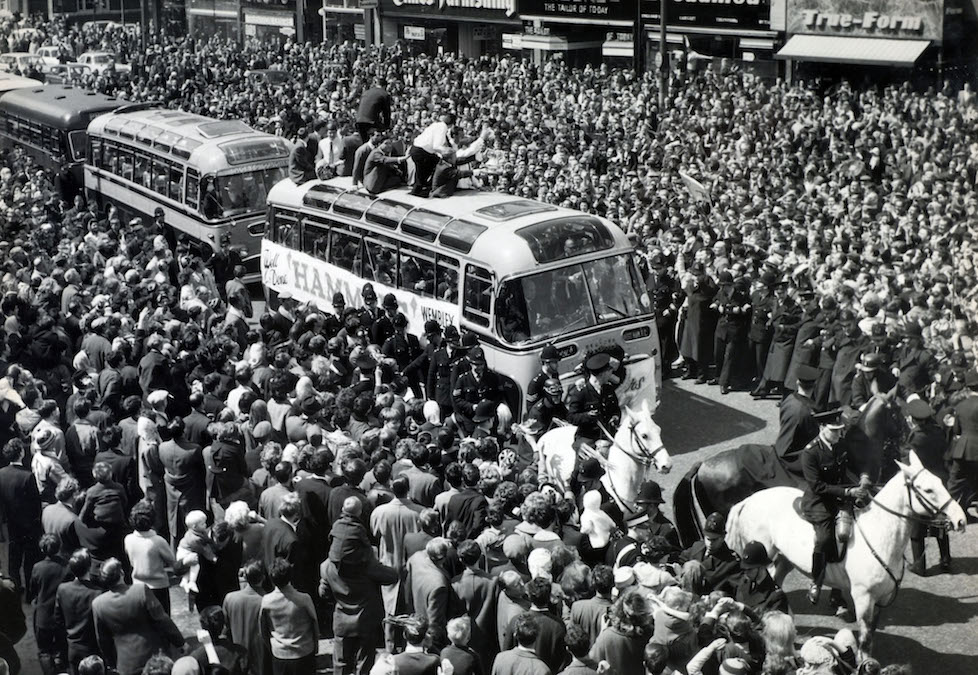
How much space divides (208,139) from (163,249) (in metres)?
4.16

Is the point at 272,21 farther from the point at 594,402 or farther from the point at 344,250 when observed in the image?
the point at 594,402

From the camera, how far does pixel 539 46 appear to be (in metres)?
42.0

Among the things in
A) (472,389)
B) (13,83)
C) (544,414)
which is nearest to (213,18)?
(13,83)

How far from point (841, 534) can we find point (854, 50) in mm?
24341

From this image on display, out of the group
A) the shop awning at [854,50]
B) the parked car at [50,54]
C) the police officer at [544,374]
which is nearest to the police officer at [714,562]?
the police officer at [544,374]

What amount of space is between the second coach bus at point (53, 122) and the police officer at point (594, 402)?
17419mm

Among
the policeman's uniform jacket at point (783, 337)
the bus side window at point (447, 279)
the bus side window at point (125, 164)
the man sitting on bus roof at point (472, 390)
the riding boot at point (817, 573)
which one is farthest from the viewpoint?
the bus side window at point (125, 164)

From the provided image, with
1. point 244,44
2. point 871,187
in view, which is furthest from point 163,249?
point 244,44

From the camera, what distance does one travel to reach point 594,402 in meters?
13.0

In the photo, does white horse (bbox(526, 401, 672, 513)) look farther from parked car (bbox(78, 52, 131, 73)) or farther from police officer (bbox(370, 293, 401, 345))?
parked car (bbox(78, 52, 131, 73))

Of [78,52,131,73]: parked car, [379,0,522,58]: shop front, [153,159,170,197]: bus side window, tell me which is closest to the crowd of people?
[153,159,170,197]: bus side window

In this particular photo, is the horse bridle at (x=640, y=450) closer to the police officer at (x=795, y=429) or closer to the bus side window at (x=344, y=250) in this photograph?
the police officer at (x=795, y=429)

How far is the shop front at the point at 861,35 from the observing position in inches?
1193

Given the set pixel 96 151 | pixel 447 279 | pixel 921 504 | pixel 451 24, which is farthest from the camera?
pixel 451 24
